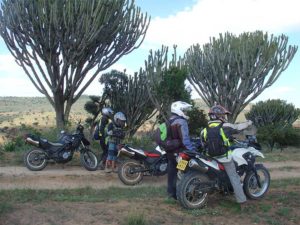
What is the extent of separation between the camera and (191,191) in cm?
647

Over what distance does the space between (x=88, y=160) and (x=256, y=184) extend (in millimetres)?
4673

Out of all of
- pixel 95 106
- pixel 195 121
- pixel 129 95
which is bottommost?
pixel 195 121

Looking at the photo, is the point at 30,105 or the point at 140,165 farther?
the point at 30,105

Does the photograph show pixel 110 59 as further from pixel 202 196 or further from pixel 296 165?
pixel 202 196

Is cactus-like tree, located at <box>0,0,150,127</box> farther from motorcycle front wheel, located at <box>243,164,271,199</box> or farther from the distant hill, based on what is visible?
the distant hill

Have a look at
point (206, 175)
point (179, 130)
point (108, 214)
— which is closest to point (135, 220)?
point (108, 214)

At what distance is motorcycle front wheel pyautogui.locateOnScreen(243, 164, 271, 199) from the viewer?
7.12m

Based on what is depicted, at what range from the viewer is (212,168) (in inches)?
260

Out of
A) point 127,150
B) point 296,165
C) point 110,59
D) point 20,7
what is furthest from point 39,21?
point 296,165

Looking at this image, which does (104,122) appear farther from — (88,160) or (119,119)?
(88,160)

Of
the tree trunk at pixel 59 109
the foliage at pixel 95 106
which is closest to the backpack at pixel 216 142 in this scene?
the tree trunk at pixel 59 109

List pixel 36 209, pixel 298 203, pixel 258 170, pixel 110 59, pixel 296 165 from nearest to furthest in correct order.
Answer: pixel 36 209
pixel 298 203
pixel 258 170
pixel 296 165
pixel 110 59

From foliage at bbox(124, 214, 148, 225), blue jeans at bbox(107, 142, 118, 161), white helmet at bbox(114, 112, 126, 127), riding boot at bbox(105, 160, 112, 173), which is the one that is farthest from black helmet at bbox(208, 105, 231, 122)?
riding boot at bbox(105, 160, 112, 173)

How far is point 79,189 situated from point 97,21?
26.8ft
